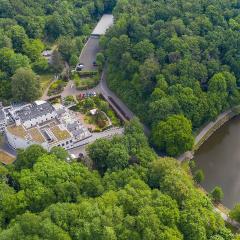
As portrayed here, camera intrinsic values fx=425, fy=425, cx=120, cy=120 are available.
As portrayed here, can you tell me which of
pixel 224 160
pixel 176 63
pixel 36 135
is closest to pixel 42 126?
pixel 36 135

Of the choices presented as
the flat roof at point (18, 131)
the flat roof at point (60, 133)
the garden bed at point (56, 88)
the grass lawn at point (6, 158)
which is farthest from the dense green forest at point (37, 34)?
the grass lawn at point (6, 158)

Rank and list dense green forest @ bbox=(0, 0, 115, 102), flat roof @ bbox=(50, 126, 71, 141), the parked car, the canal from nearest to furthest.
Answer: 1. the canal
2. flat roof @ bbox=(50, 126, 71, 141)
3. dense green forest @ bbox=(0, 0, 115, 102)
4. the parked car

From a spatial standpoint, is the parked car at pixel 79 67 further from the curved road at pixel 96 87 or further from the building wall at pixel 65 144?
the building wall at pixel 65 144

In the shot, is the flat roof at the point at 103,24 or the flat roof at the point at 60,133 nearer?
the flat roof at the point at 60,133

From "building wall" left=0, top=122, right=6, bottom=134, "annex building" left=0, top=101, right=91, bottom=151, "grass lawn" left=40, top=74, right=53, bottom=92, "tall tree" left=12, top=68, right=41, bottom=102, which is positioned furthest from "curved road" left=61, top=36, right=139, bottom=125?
"building wall" left=0, top=122, right=6, bottom=134

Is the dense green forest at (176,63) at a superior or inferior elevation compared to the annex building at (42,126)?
superior

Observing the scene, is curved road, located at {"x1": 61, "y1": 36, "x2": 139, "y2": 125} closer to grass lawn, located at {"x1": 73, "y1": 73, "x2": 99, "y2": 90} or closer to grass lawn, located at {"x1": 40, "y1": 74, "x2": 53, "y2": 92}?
grass lawn, located at {"x1": 73, "y1": 73, "x2": 99, "y2": 90}
